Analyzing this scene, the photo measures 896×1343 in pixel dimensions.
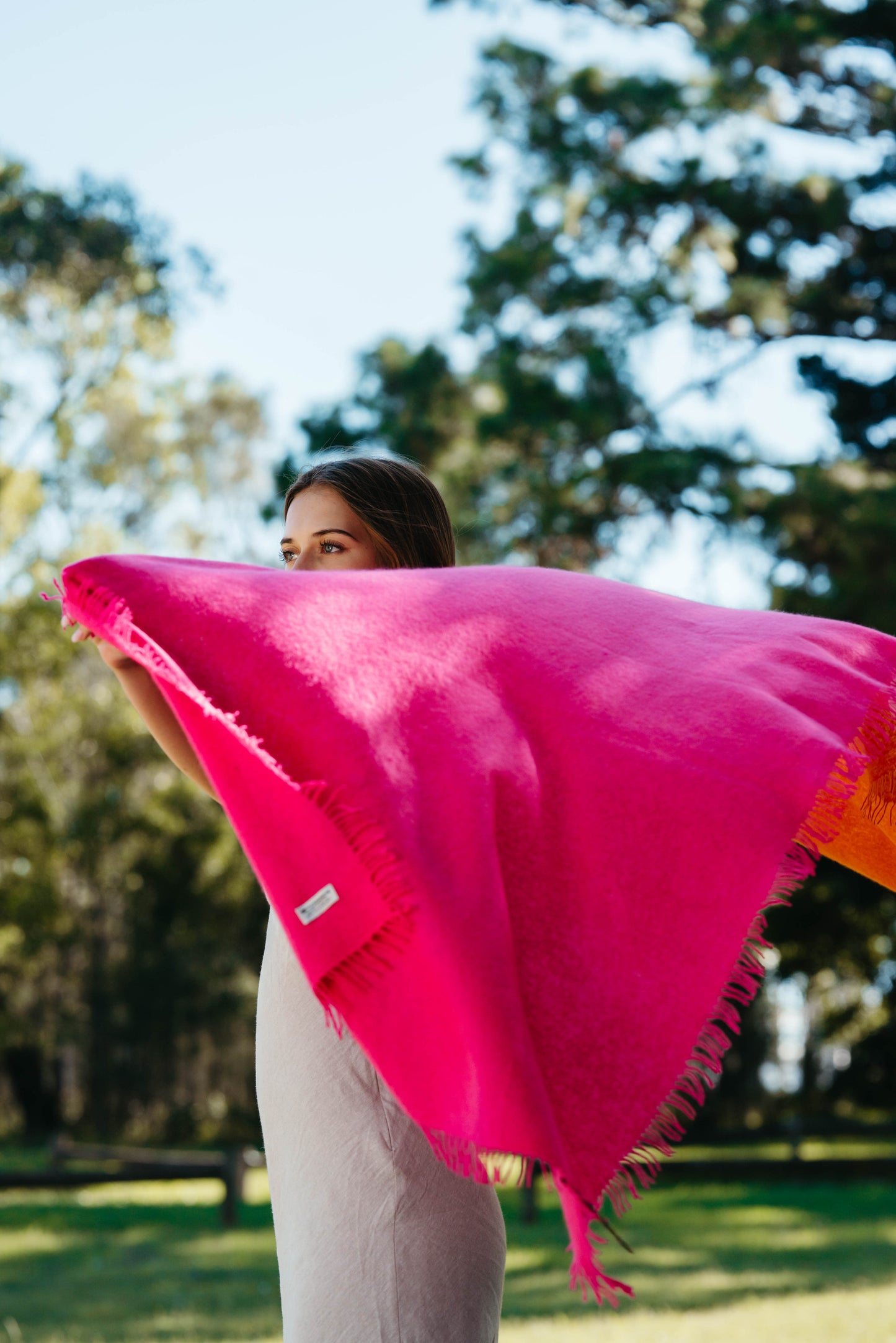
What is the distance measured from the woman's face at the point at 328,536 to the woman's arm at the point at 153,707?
49 centimetres

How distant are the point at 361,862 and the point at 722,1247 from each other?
8610mm

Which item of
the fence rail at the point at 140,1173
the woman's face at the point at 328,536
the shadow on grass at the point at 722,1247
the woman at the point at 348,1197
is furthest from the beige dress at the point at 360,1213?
the fence rail at the point at 140,1173

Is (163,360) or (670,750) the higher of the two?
(163,360)

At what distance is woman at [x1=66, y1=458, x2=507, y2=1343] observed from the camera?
141 centimetres

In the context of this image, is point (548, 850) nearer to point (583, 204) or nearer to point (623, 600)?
point (623, 600)

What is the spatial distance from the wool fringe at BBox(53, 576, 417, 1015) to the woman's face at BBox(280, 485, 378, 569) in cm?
60

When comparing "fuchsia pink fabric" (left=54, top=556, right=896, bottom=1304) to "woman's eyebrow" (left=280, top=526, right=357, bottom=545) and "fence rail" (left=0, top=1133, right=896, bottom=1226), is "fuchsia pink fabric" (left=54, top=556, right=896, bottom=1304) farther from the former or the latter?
"fence rail" (left=0, top=1133, right=896, bottom=1226)

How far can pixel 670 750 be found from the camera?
142cm

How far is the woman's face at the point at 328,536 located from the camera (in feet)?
6.08

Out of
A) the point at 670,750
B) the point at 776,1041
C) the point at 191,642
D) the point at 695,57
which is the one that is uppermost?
the point at 695,57

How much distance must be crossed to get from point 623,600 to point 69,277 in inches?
531

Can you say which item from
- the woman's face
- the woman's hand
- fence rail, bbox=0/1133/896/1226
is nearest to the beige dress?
the woman's hand

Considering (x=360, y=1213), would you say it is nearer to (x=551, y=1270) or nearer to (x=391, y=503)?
(x=391, y=503)

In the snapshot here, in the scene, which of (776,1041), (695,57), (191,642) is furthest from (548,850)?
(776,1041)
